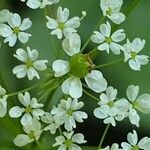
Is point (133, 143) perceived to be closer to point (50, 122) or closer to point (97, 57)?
point (50, 122)

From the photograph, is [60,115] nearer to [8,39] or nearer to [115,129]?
[8,39]

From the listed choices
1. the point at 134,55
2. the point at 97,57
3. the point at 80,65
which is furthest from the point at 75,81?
the point at 97,57

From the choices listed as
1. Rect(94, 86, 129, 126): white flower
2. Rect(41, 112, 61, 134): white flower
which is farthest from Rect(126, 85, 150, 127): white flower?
Rect(41, 112, 61, 134): white flower

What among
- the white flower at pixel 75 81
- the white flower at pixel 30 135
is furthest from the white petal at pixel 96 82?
the white flower at pixel 30 135

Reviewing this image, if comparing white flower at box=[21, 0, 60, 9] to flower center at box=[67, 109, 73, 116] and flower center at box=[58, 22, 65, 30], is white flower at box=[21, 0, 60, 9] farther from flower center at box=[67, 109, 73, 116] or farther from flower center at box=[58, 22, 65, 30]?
flower center at box=[67, 109, 73, 116]

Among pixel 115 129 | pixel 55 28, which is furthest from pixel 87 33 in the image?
pixel 55 28

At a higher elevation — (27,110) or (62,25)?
(62,25)
